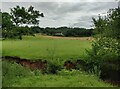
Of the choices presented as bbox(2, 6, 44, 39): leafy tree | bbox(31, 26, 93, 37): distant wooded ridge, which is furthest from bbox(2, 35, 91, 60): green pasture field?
bbox(31, 26, 93, 37): distant wooded ridge

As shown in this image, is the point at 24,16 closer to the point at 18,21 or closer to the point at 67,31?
the point at 18,21

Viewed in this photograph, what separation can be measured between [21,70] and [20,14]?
38.1 feet

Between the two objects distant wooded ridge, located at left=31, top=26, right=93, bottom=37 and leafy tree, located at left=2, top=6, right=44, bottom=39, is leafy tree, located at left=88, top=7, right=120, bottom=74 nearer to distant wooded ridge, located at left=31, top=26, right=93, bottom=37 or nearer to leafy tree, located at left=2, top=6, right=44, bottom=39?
leafy tree, located at left=2, top=6, right=44, bottom=39

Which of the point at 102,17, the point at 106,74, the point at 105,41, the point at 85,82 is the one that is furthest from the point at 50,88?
the point at 102,17

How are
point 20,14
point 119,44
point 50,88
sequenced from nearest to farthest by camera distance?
point 50,88
point 119,44
point 20,14

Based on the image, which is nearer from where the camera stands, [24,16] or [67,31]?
[24,16]

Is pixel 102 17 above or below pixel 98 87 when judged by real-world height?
above

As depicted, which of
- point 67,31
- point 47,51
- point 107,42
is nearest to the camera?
point 107,42

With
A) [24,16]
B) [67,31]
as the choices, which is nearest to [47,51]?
[24,16]

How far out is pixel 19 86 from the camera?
12.5 m

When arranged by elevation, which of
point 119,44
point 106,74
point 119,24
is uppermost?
point 119,24

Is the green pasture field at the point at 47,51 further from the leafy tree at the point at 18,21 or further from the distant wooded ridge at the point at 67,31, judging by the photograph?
the distant wooded ridge at the point at 67,31

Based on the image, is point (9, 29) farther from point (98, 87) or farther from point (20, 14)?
point (98, 87)

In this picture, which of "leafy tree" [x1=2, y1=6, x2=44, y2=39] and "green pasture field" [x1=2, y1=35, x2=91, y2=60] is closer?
"leafy tree" [x1=2, y1=6, x2=44, y2=39]
